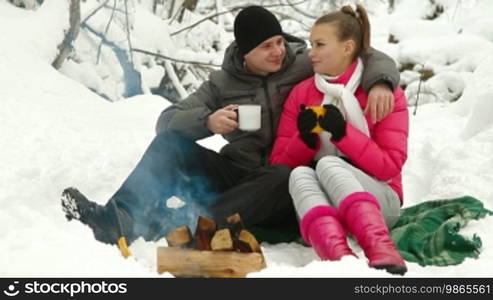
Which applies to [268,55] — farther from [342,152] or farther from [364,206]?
[364,206]

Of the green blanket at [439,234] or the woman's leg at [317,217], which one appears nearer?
the woman's leg at [317,217]

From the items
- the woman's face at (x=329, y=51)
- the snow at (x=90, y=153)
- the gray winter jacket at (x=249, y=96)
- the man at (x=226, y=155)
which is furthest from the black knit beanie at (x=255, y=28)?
the snow at (x=90, y=153)

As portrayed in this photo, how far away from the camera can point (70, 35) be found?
16.3 ft

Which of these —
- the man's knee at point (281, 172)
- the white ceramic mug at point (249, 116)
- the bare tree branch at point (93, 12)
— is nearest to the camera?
the white ceramic mug at point (249, 116)

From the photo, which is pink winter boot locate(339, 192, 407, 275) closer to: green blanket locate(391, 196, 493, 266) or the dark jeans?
green blanket locate(391, 196, 493, 266)

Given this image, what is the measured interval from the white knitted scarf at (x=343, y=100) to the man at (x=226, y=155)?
0.06 meters

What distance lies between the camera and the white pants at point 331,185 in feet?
8.01

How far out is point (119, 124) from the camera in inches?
168

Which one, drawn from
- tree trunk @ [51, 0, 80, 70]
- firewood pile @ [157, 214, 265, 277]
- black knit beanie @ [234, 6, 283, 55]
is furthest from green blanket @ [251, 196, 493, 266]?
tree trunk @ [51, 0, 80, 70]

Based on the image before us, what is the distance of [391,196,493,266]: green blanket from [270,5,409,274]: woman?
0.12m

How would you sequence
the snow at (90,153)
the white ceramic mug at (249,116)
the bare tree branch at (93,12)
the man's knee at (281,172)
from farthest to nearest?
the bare tree branch at (93,12)
the man's knee at (281,172)
the white ceramic mug at (249,116)
the snow at (90,153)

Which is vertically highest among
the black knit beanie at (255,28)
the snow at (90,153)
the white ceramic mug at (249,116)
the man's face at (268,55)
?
the black knit beanie at (255,28)

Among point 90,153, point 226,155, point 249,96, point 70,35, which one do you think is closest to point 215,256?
point 226,155

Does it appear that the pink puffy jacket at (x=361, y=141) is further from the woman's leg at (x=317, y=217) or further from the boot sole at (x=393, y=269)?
the boot sole at (x=393, y=269)
